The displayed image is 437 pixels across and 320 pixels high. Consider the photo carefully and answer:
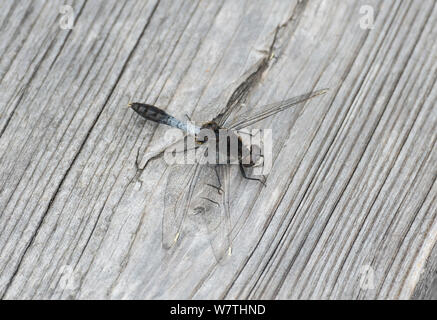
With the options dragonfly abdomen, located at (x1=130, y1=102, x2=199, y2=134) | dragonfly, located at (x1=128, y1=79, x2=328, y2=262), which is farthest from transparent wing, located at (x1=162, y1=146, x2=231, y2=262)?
dragonfly abdomen, located at (x1=130, y1=102, x2=199, y2=134)

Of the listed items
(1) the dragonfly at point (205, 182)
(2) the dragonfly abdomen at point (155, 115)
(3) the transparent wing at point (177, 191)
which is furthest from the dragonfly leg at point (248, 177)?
(2) the dragonfly abdomen at point (155, 115)

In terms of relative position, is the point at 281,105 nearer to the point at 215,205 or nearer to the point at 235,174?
the point at 235,174

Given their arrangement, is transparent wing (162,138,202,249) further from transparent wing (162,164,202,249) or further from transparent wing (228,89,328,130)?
transparent wing (228,89,328,130)

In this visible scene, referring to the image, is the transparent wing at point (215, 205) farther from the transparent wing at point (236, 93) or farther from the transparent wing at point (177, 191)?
the transparent wing at point (236, 93)

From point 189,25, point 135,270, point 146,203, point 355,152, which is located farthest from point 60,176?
point 355,152

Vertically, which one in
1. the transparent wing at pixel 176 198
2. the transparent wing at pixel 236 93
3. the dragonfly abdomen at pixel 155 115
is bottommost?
the transparent wing at pixel 176 198

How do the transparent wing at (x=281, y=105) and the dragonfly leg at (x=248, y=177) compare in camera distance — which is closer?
the dragonfly leg at (x=248, y=177)

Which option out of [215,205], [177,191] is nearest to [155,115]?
[177,191]
